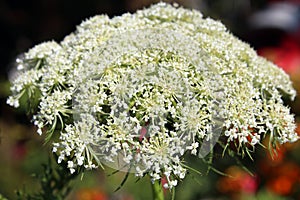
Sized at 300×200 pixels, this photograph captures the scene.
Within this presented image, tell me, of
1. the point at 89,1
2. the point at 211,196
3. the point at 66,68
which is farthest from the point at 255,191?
the point at 89,1

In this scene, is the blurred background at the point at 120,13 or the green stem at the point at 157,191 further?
the blurred background at the point at 120,13

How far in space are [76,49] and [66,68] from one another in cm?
9

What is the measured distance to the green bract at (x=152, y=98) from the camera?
1.65 meters

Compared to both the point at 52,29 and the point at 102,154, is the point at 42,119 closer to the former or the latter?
the point at 102,154

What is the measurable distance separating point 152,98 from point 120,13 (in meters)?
5.56

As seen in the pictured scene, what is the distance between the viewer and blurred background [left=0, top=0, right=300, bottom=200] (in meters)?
4.53

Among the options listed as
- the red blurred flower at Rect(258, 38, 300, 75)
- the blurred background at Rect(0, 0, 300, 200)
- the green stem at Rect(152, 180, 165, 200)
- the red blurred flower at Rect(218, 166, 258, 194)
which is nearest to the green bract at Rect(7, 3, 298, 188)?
the green stem at Rect(152, 180, 165, 200)

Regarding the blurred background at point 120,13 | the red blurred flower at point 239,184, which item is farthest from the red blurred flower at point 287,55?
the red blurred flower at point 239,184

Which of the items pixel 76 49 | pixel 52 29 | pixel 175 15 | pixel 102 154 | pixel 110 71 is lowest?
pixel 102 154

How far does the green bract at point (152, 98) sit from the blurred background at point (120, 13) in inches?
37.2

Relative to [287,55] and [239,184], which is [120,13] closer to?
[287,55]

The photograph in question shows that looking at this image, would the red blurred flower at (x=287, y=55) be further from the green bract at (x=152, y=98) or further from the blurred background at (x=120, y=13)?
the green bract at (x=152, y=98)

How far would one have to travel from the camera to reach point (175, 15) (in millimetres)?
2131

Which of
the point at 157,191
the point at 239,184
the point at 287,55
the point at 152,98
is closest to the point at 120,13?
the point at 287,55
